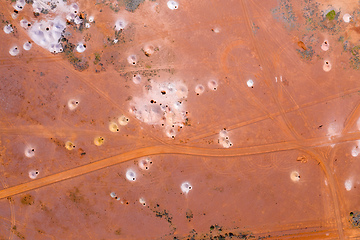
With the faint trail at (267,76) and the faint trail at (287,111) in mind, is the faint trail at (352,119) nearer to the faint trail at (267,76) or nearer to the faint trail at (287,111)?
the faint trail at (287,111)

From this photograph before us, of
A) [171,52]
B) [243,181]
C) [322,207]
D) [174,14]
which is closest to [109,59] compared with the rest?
[171,52]

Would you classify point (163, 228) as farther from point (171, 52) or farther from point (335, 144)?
point (335, 144)

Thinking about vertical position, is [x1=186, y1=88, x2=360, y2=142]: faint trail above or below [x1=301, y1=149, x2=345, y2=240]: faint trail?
above

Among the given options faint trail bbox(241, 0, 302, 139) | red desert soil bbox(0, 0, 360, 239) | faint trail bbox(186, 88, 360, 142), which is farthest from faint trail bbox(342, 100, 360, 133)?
faint trail bbox(241, 0, 302, 139)

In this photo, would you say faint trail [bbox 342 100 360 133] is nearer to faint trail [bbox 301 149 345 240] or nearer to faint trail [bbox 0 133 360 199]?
faint trail [bbox 0 133 360 199]

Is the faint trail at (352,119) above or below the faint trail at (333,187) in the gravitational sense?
above

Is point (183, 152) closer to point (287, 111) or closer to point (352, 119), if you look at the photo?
point (287, 111)

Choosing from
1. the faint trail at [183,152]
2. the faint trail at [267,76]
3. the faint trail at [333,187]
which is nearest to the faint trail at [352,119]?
the faint trail at [183,152]

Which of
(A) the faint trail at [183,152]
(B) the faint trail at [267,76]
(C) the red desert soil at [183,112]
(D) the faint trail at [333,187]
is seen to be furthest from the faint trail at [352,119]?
(B) the faint trail at [267,76]

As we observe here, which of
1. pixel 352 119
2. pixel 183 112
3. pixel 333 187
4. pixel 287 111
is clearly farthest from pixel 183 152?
pixel 352 119
